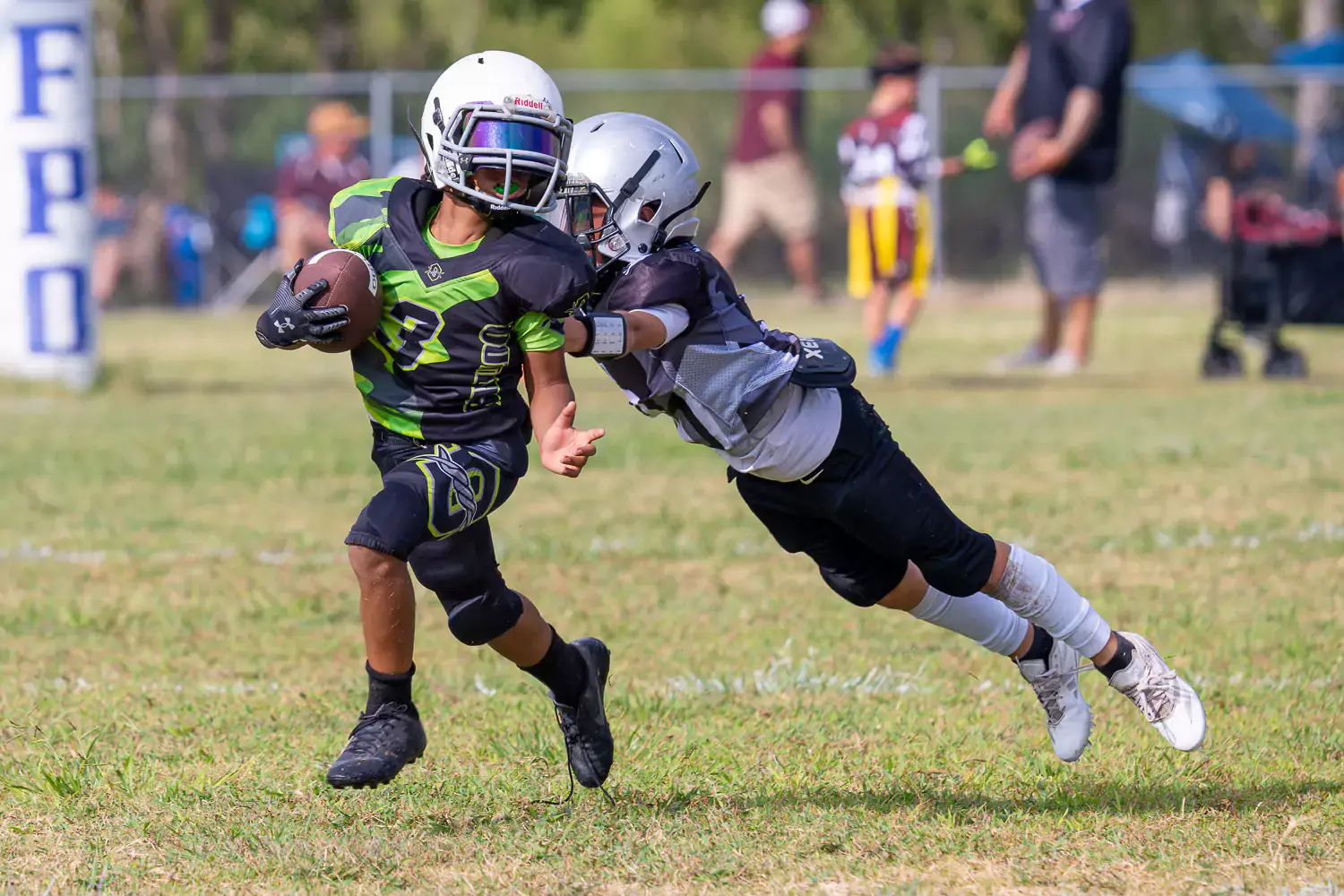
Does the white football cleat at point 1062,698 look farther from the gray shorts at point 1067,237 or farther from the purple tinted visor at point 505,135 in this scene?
the gray shorts at point 1067,237

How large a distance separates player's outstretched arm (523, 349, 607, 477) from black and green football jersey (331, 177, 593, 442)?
0.04 metres

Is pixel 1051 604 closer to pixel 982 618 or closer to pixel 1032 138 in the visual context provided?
pixel 982 618

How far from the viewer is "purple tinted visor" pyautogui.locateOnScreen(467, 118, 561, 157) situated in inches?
165

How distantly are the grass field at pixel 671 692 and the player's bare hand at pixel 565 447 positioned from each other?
31.8 inches

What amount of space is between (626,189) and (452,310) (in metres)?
0.56

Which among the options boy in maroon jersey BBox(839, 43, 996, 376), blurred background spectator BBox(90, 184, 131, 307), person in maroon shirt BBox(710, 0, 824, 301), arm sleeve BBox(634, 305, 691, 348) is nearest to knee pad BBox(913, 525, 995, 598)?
arm sleeve BBox(634, 305, 691, 348)

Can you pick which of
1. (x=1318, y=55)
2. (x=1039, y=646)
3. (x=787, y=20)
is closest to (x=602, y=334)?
(x=1039, y=646)

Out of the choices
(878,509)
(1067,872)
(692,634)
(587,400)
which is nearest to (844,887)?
(1067,872)

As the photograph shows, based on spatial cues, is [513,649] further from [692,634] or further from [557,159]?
[692,634]

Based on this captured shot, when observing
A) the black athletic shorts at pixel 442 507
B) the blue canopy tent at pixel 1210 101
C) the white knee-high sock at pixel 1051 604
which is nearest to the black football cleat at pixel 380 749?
the black athletic shorts at pixel 442 507

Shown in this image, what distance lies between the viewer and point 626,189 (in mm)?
4469

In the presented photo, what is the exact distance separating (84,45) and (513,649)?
9839 millimetres

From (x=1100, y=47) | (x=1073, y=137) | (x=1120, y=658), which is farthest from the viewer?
(x=1100, y=47)

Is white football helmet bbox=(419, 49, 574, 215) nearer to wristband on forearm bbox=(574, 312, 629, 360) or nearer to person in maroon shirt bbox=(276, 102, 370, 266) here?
wristband on forearm bbox=(574, 312, 629, 360)
